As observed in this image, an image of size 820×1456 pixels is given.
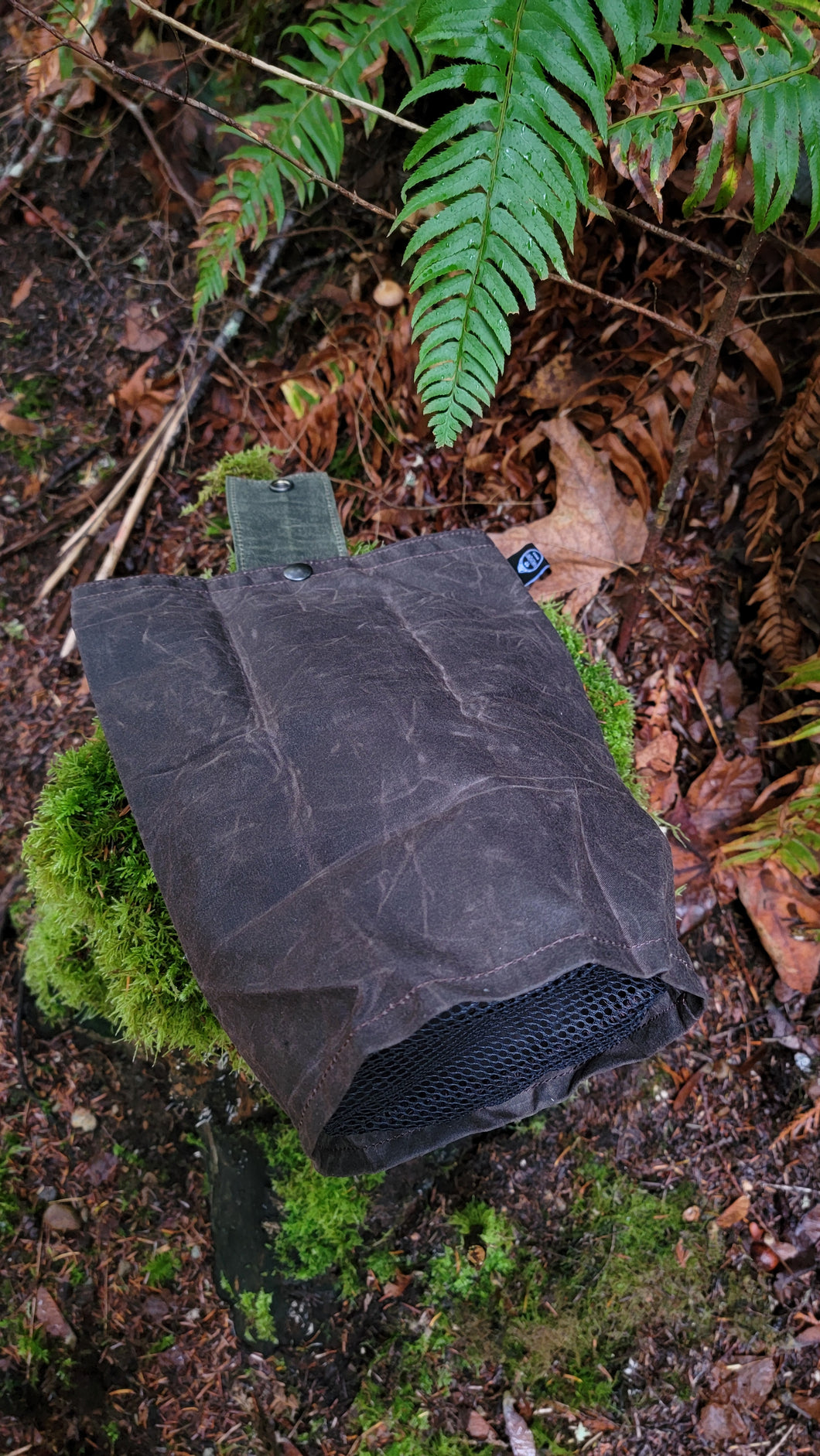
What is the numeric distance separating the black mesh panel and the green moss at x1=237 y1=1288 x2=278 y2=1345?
1066 mm

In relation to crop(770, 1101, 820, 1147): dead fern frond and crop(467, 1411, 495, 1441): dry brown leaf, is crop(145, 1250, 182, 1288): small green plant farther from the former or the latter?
crop(770, 1101, 820, 1147): dead fern frond

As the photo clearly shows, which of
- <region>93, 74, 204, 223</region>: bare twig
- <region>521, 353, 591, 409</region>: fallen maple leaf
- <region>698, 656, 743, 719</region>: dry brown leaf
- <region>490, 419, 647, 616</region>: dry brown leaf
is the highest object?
<region>93, 74, 204, 223</region>: bare twig

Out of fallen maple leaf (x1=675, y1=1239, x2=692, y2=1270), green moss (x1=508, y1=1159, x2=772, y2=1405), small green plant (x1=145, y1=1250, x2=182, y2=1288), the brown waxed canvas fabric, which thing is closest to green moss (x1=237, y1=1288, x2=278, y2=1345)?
small green plant (x1=145, y1=1250, x2=182, y2=1288)

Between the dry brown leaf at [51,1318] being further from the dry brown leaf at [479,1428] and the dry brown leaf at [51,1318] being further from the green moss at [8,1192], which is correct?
the dry brown leaf at [479,1428]

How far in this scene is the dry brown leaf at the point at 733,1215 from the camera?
7.97ft

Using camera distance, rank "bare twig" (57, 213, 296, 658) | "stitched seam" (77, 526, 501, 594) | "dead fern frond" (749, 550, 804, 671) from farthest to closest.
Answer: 1. "bare twig" (57, 213, 296, 658)
2. "dead fern frond" (749, 550, 804, 671)
3. "stitched seam" (77, 526, 501, 594)

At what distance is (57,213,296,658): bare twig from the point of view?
3.23 meters

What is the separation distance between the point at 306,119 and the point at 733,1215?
3.42 m

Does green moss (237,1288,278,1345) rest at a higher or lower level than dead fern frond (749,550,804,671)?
lower

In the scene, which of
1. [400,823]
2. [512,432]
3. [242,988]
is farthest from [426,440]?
[242,988]

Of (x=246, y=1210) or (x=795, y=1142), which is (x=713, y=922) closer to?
(x=795, y=1142)

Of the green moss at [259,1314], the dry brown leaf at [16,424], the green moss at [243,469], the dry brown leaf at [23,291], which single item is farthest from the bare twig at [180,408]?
the green moss at [259,1314]

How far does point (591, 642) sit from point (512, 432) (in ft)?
2.54

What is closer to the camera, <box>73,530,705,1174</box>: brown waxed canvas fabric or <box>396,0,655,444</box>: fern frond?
<box>73,530,705,1174</box>: brown waxed canvas fabric
